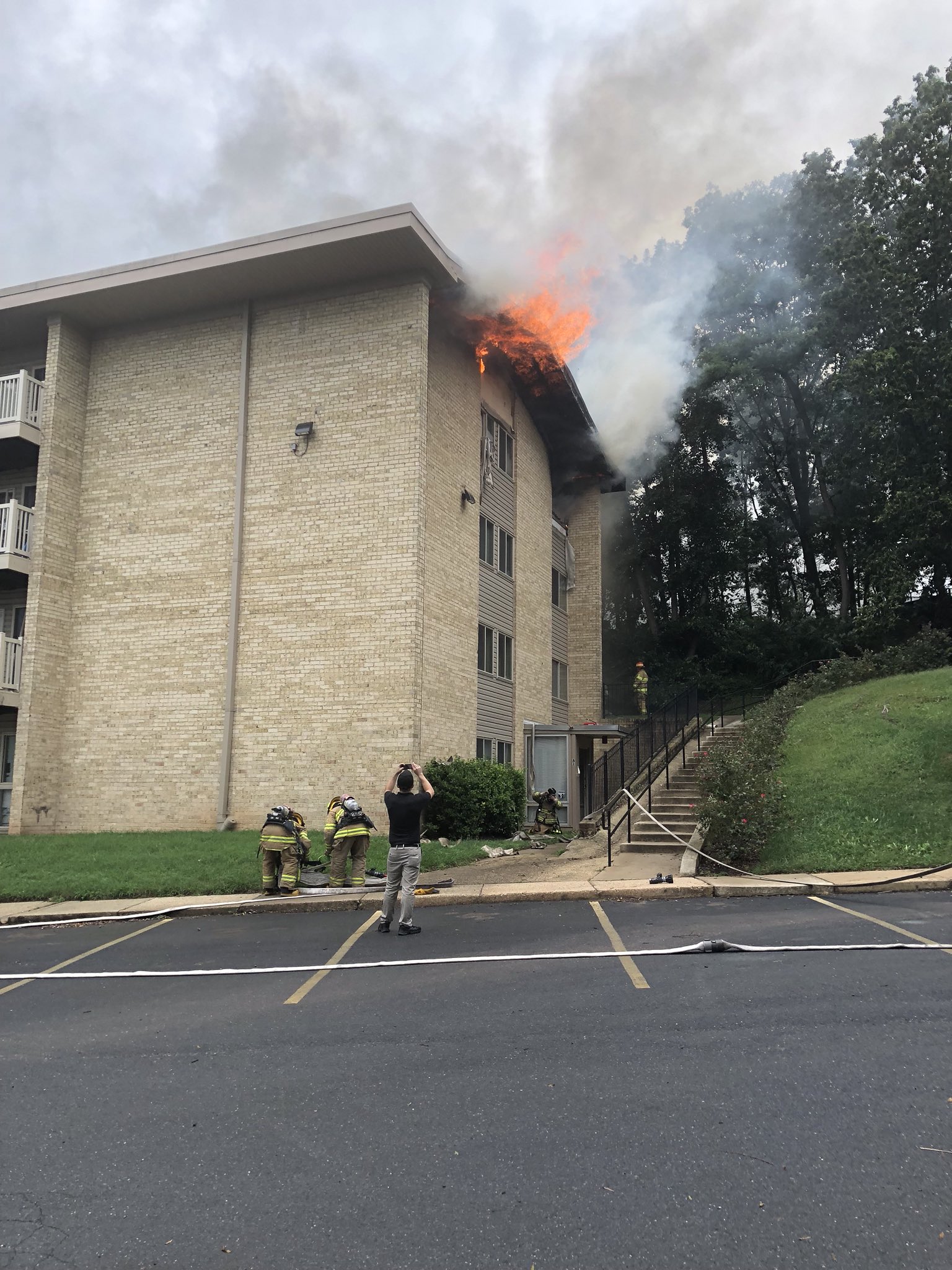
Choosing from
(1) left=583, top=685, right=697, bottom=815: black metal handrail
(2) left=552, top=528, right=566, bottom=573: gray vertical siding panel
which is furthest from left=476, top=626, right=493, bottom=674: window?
(2) left=552, top=528, right=566, bottom=573: gray vertical siding panel

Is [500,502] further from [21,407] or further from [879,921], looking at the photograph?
[879,921]

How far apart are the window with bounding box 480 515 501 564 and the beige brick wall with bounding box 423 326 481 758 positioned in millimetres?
446

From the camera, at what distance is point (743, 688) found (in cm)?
3209

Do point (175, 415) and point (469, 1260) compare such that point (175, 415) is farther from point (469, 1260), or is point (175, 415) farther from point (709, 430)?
point (709, 430)

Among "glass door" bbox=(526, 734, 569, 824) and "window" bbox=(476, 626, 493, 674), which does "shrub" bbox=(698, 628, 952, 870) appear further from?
"window" bbox=(476, 626, 493, 674)

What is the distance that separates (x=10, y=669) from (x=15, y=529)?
2866 mm

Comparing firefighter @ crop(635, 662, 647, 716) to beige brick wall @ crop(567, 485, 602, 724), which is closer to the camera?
beige brick wall @ crop(567, 485, 602, 724)

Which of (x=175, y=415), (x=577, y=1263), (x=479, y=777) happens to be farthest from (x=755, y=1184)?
(x=175, y=415)

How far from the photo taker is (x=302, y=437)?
17750 mm

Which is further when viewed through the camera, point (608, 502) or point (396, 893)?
point (608, 502)

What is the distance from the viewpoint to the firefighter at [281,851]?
37.0 feet

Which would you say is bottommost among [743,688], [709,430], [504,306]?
[743,688]

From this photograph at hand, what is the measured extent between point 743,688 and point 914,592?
20.9 feet

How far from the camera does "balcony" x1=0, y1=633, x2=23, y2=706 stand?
18.1m
